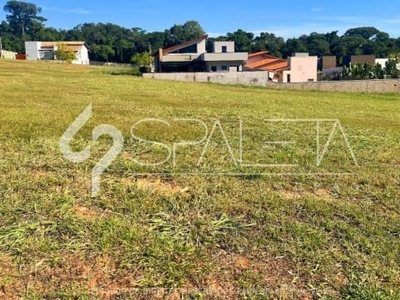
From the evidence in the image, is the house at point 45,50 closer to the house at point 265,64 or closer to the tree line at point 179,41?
the tree line at point 179,41

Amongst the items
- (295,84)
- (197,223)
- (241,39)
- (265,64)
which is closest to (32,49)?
(241,39)

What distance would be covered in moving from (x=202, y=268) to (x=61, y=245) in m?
0.83

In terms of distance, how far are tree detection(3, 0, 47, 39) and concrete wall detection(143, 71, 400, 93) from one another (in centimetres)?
8666

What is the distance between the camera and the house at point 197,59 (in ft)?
113

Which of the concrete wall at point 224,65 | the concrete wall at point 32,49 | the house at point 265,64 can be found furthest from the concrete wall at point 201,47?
the concrete wall at point 32,49

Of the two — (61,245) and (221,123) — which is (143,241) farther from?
(221,123)

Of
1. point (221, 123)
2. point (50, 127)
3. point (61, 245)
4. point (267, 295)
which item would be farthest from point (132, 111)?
point (267, 295)

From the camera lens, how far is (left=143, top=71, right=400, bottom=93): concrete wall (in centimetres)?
2180

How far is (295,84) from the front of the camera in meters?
22.2

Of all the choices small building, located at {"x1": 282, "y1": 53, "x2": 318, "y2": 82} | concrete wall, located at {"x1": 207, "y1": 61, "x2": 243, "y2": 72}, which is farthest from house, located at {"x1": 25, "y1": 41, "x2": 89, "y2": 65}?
small building, located at {"x1": 282, "y1": 53, "x2": 318, "y2": 82}

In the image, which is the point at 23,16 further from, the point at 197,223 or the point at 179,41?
the point at 197,223

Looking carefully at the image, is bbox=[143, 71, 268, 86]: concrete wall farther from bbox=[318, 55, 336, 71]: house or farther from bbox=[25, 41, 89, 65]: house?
bbox=[25, 41, 89, 65]: house

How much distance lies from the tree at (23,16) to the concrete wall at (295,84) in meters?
86.7

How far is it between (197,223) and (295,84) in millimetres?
20770
